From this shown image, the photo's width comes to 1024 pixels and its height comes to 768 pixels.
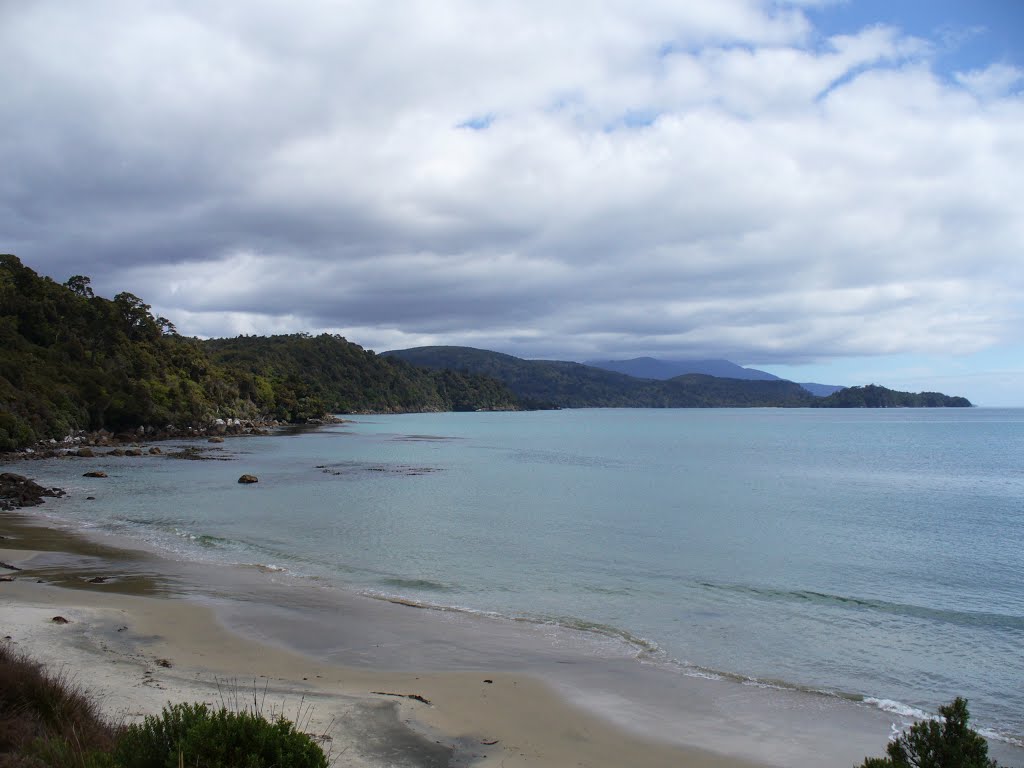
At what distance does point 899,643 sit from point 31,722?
607 inches

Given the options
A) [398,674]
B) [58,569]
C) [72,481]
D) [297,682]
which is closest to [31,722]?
[297,682]

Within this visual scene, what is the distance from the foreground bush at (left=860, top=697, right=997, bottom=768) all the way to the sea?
15.0ft

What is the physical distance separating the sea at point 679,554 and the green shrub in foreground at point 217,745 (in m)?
8.40

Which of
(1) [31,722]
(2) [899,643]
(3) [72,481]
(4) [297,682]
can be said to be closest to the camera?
(1) [31,722]

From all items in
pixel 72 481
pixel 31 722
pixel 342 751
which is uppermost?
pixel 31 722

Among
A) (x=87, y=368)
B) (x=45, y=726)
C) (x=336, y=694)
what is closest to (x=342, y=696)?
(x=336, y=694)

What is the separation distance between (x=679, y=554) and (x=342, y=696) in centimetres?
1604

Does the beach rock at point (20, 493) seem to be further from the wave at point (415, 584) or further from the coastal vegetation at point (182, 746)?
the coastal vegetation at point (182, 746)

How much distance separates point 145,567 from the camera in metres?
19.4

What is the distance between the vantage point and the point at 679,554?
925 inches

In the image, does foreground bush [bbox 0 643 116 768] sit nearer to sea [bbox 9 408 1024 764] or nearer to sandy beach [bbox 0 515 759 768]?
sandy beach [bbox 0 515 759 768]

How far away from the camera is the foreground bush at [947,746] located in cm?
613

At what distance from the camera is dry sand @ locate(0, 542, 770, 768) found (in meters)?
8.41

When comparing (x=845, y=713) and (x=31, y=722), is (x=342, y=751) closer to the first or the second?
(x=31, y=722)
